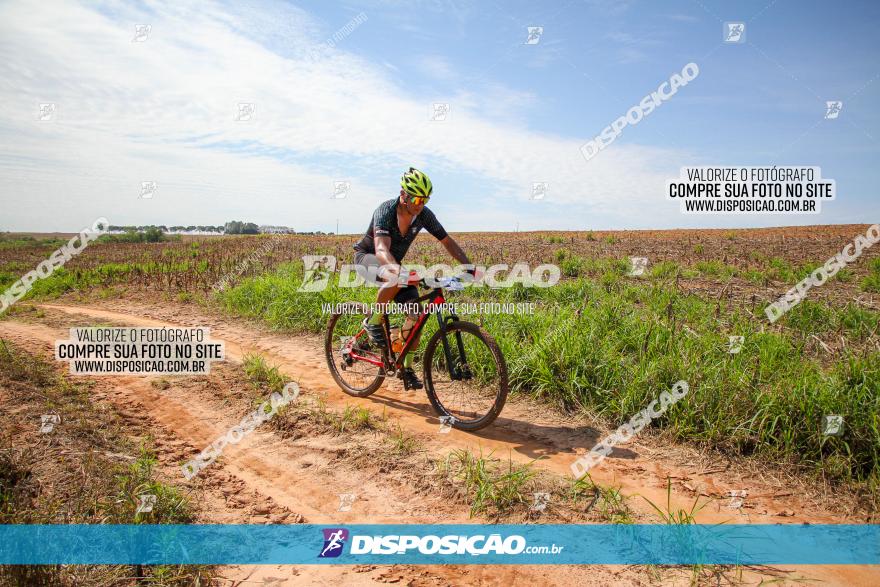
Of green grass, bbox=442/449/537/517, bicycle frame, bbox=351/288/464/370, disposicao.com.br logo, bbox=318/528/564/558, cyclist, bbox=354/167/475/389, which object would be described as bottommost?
disposicao.com.br logo, bbox=318/528/564/558

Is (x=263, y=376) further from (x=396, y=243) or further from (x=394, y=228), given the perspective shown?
(x=394, y=228)

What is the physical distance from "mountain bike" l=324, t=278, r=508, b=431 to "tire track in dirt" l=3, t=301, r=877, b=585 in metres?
0.23

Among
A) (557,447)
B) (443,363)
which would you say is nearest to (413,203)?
(443,363)

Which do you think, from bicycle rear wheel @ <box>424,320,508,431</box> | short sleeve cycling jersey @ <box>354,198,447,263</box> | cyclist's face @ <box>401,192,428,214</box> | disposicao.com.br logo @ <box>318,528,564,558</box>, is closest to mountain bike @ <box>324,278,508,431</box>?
bicycle rear wheel @ <box>424,320,508,431</box>

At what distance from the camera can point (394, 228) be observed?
223 inches

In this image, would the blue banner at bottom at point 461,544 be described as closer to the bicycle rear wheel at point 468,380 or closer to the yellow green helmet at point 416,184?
the bicycle rear wheel at point 468,380

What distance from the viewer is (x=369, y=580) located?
3.05m

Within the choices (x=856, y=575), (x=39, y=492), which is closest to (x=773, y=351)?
(x=856, y=575)

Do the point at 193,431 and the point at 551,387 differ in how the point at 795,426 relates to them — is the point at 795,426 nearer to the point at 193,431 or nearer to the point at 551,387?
the point at 551,387

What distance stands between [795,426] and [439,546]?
3.45 meters

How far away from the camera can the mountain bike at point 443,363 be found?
502cm

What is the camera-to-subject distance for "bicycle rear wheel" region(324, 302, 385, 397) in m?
6.17

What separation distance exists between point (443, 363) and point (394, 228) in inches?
88.4

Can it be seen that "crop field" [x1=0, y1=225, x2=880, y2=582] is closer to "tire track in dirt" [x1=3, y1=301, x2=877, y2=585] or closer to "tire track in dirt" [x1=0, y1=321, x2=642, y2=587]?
"tire track in dirt" [x1=3, y1=301, x2=877, y2=585]
